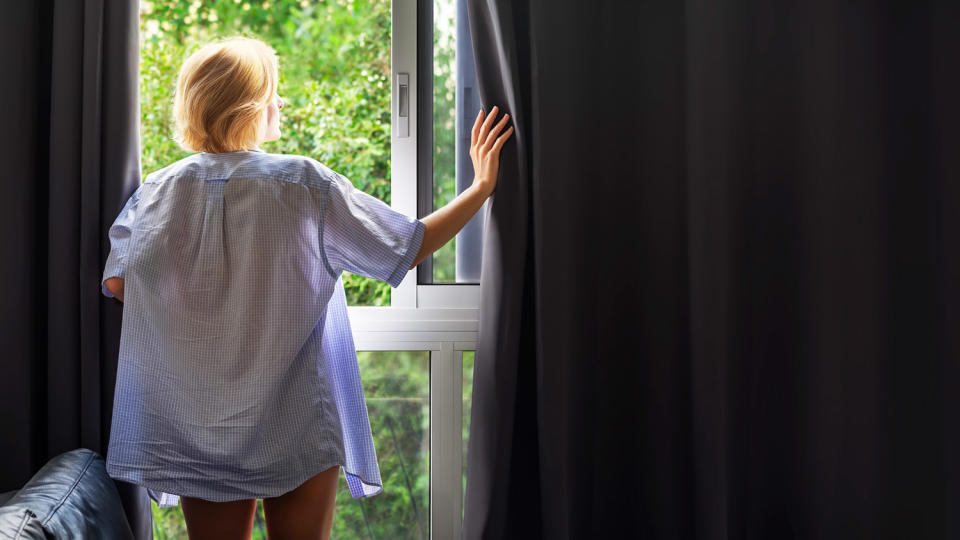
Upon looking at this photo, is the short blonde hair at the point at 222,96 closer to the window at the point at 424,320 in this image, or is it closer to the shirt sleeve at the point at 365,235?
the shirt sleeve at the point at 365,235

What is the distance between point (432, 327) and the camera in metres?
1.68

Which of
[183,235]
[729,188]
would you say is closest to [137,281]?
→ [183,235]

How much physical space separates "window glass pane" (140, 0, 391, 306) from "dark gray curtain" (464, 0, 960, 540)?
1.65 m

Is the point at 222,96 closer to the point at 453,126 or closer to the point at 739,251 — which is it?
the point at 453,126

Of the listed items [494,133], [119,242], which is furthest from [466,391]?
[119,242]

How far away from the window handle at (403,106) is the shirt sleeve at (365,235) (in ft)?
1.39

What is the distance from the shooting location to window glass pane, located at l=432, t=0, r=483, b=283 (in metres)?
1.72

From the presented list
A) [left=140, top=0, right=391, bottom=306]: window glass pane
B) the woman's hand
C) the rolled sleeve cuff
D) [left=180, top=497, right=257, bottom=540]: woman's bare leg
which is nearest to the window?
the woman's hand

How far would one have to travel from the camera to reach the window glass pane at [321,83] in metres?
3.19

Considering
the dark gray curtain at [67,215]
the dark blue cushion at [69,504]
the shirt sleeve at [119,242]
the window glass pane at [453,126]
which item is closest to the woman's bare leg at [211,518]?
the dark blue cushion at [69,504]

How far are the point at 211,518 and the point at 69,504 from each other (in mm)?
238

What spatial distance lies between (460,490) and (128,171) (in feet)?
3.40

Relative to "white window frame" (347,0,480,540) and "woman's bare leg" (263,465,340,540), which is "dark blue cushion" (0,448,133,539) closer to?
"woman's bare leg" (263,465,340,540)

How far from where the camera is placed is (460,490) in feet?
5.57
